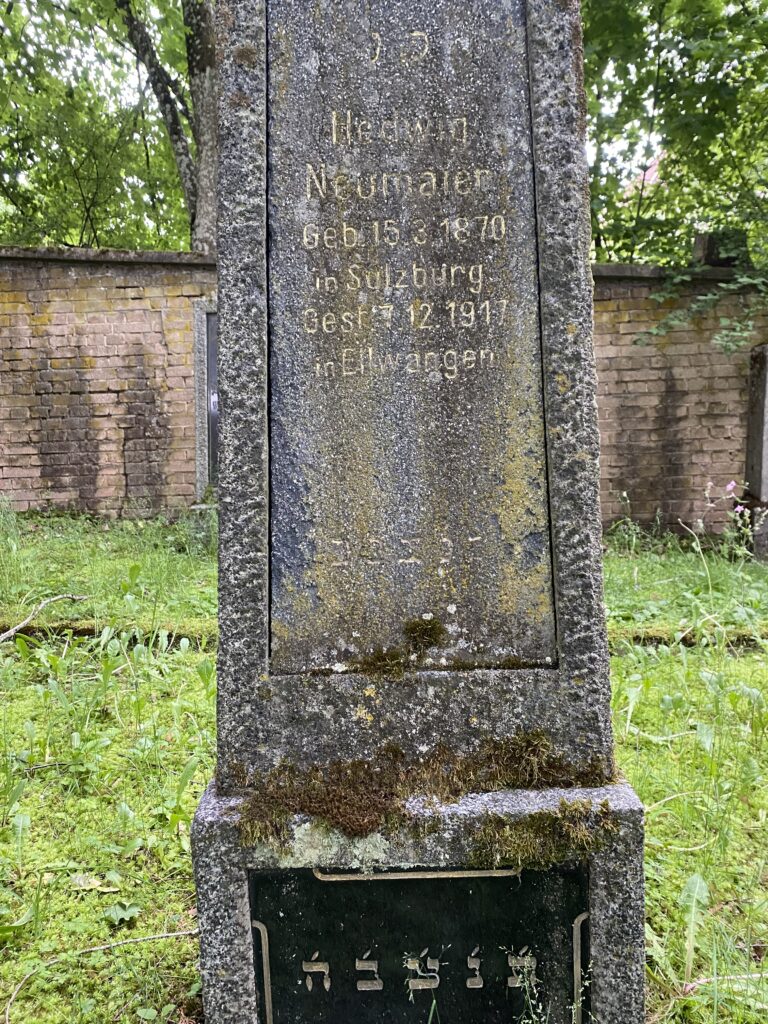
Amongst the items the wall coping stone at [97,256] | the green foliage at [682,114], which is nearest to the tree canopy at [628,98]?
the green foliage at [682,114]

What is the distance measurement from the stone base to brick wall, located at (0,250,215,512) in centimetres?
611

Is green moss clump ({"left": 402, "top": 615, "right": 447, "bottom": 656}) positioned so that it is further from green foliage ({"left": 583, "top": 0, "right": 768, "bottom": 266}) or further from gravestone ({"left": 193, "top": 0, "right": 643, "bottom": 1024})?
green foliage ({"left": 583, "top": 0, "right": 768, "bottom": 266})

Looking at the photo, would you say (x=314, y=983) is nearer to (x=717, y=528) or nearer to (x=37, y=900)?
(x=37, y=900)

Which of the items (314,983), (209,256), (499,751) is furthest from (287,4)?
(209,256)

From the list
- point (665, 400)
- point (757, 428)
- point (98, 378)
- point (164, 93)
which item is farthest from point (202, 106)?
point (757, 428)

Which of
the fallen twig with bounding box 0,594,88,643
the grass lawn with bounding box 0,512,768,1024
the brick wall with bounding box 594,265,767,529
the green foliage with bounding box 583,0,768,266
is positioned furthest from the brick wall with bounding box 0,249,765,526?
the fallen twig with bounding box 0,594,88,643

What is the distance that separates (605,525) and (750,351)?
2.20 m

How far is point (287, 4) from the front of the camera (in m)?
1.49

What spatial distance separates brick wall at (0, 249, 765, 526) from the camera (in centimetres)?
686

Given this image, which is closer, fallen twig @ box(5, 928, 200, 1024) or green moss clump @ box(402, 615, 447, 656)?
green moss clump @ box(402, 615, 447, 656)

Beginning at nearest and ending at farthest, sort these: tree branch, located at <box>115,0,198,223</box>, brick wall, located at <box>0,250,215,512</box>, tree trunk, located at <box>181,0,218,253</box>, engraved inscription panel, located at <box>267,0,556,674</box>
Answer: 1. engraved inscription panel, located at <box>267,0,556,674</box>
2. brick wall, located at <box>0,250,215,512</box>
3. tree trunk, located at <box>181,0,218,253</box>
4. tree branch, located at <box>115,0,198,223</box>

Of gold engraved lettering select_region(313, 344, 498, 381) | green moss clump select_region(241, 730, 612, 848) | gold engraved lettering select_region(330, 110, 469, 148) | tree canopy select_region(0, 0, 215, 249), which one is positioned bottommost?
green moss clump select_region(241, 730, 612, 848)

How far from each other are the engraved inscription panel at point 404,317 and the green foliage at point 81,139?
1011 centimetres

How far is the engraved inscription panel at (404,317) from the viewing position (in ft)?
4.87
